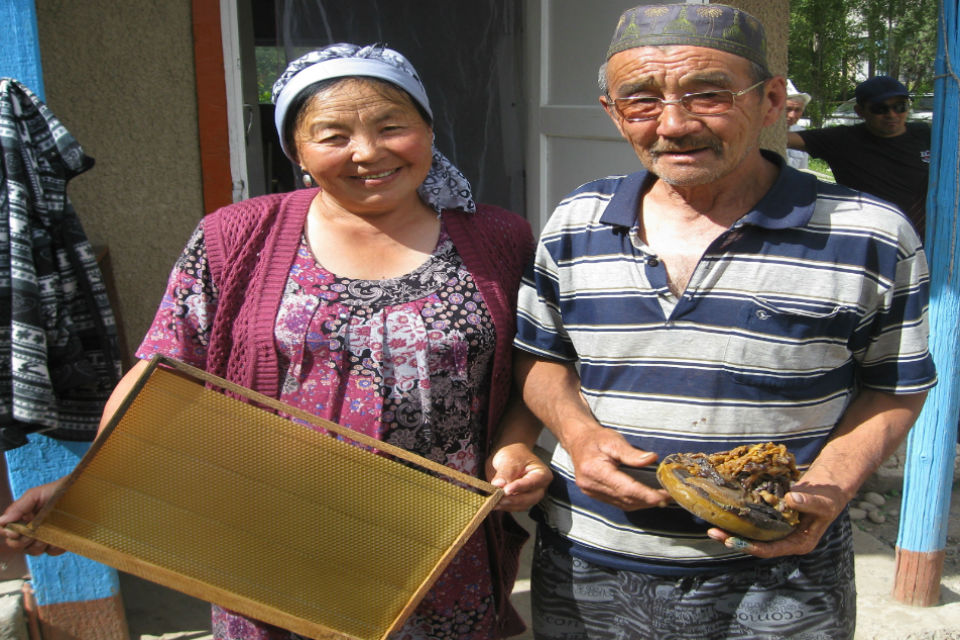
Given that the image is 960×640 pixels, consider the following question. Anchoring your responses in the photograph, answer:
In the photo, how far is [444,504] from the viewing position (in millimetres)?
1612

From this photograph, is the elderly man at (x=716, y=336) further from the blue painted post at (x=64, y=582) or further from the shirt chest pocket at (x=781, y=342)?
the blue painted post at (x=64, y=582)

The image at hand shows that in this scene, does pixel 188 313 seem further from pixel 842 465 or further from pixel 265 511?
pixel 842 465

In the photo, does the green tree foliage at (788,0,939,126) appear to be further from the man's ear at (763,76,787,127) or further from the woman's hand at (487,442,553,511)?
the woman's hand at (487,442,553,511)

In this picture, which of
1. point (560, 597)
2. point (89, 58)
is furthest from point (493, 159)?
point (560, 597)

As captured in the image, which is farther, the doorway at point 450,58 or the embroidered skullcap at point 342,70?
the doorway at point 450,58

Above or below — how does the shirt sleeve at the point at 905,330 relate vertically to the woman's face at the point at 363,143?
below

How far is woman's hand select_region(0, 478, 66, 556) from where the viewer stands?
5.14 ft

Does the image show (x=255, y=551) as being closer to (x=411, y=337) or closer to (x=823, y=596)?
(x=411, y=337)

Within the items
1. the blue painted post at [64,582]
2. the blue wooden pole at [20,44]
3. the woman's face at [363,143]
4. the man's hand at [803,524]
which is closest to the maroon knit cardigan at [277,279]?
the woman's face at [363,143]

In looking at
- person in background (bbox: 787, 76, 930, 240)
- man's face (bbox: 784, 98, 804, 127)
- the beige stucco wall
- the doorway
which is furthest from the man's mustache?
person in background (bbox: 787, 76, 930, 240)

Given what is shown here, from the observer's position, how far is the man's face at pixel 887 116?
5.40m

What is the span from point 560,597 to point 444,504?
41cm

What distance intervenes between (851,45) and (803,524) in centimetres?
2357

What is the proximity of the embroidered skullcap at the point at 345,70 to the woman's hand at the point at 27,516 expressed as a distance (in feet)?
3.01
